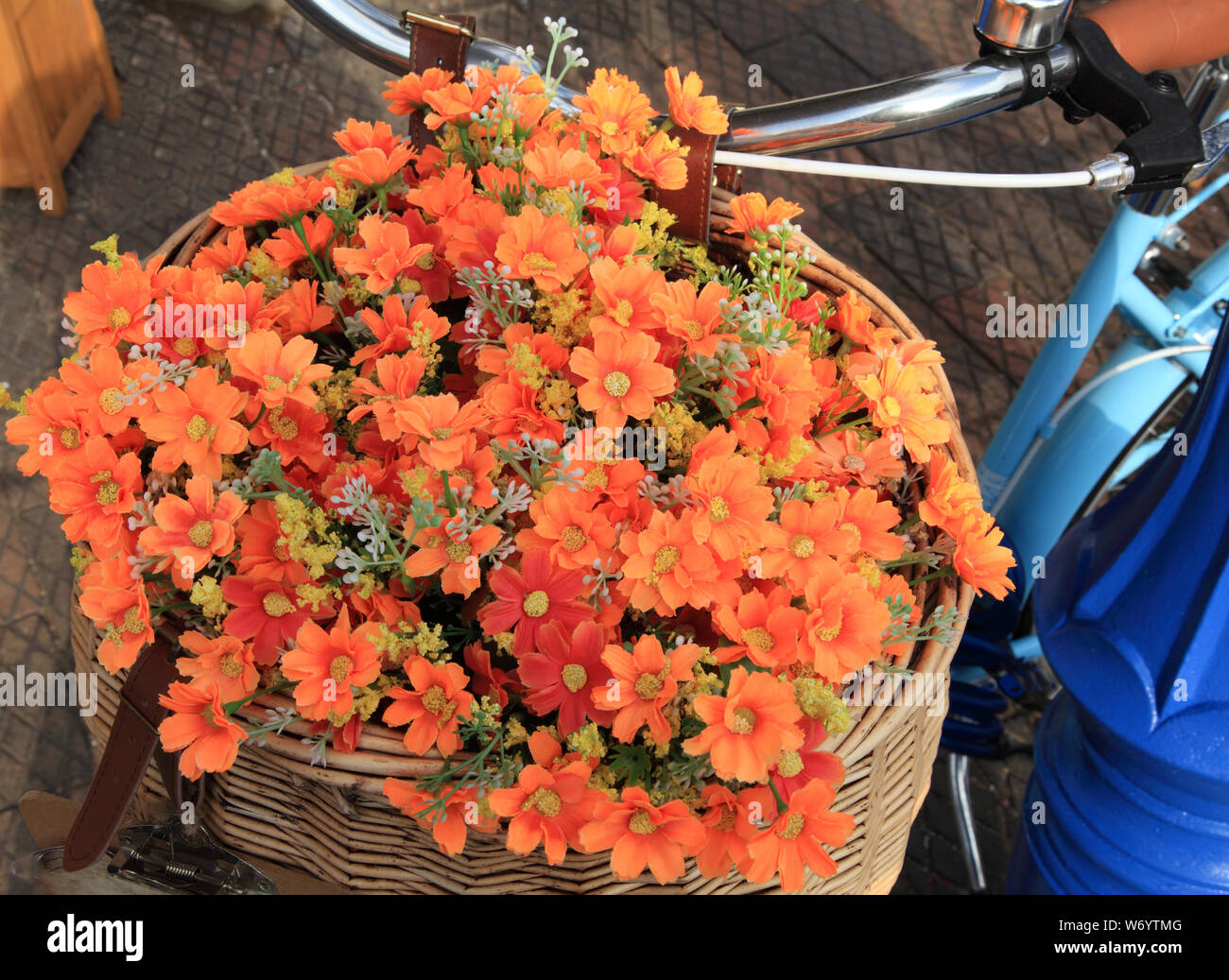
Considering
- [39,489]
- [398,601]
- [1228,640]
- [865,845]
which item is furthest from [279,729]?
[39,489]

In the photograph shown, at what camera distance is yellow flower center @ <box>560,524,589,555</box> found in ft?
3.08

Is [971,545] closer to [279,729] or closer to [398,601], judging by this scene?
[398,601]

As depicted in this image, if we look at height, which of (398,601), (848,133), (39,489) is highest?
(848,133)

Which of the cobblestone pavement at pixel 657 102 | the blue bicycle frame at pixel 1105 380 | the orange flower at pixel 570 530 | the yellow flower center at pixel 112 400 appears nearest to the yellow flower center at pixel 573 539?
the orange flower at pixel 570 530

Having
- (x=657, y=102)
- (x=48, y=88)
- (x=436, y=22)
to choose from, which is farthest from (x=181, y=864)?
(x=657, y=102)

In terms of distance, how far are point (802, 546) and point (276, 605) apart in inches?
18.7

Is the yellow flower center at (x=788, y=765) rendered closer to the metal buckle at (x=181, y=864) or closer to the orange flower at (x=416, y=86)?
the metal buckle at (x=181, y=864)

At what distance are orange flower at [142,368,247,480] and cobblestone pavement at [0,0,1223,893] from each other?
179 centimetres

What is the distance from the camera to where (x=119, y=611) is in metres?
0.93

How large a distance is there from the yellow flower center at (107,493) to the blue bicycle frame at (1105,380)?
1.51 m

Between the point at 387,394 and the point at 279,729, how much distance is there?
318 mm

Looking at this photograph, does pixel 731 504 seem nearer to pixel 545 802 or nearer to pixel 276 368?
pixel 545 802

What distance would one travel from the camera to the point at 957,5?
164 inches

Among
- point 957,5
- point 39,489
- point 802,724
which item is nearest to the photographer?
point 802,724
